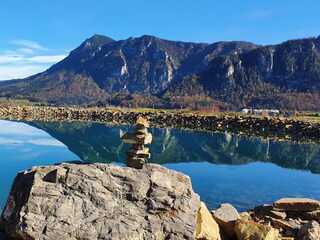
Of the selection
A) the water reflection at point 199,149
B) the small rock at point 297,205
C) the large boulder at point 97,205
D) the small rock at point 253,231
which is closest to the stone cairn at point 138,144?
the large boulder at point 97,205

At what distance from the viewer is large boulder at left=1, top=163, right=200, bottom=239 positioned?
7.93m

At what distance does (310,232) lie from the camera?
9.82 m

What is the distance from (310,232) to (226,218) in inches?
78.6

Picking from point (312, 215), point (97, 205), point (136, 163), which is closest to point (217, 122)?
point (312, 215)

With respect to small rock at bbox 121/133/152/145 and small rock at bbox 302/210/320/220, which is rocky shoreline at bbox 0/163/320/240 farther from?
small rock at bbox 302/210/320/220

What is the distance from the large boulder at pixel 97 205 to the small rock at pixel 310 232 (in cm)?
277

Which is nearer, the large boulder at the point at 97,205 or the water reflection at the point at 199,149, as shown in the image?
the large boulder at the point at 97,205

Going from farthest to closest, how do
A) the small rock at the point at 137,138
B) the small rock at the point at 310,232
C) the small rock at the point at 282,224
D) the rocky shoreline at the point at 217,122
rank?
the rocky shoreline at the point at 217,122 < the small rock at the point at 282,224 < the small rock at the point at 137,138 < the small rock at the point at 310,232

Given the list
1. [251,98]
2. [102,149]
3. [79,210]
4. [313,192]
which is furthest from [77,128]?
[251,98]

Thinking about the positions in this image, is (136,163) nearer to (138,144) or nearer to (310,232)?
(138,144)

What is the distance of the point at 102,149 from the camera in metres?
39.5

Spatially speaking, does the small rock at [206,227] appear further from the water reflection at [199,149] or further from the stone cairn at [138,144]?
the water reflection at [199,149]

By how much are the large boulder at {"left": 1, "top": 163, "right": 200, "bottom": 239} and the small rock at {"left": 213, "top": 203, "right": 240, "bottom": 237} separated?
1.32 meters

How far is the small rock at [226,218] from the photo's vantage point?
33.4ft
